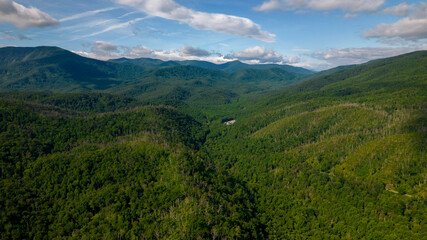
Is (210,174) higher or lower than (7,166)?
lower

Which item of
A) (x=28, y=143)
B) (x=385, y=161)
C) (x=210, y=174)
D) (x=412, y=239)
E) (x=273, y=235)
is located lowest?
(x=273, y=235)

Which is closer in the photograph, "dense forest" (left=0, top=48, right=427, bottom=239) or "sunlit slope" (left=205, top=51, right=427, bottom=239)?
"dense forest" (left=0, top=48, right=427, bottom=239)

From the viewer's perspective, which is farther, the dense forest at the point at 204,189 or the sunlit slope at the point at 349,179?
the sunlit slope at the point at 349,179

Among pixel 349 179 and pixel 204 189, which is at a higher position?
pixel 204 189

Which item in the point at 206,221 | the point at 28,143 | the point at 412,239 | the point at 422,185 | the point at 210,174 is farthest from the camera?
the point at 28,143

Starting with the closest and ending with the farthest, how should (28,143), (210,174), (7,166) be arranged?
(7,166)
(210,174)
(28,143)

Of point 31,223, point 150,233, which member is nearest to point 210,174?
point 150,233

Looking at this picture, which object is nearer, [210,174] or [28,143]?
[210,174]

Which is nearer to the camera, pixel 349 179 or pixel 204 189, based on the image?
pixel 204 189

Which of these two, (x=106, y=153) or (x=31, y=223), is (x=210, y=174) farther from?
(x=31, y=223)
